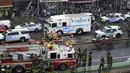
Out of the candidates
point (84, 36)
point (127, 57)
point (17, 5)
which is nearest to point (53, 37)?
point (84, 36)

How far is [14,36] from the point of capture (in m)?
36.0

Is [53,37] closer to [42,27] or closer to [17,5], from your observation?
[42,27]

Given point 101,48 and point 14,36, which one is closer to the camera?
point 101,48

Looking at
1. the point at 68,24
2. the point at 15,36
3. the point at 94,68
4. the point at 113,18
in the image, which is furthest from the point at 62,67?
the point at 113,18

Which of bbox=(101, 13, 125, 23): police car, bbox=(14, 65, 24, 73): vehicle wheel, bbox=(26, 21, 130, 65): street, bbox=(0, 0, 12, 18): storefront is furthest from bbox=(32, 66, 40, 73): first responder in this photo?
bbox=(0, 0, 12, 18): storefront

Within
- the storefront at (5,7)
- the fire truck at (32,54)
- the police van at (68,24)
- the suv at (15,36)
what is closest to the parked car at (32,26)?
the police van at (68,24)

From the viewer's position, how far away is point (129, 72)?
2698cm

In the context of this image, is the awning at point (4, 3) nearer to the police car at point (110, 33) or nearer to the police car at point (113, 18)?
the police car at point (113, 18)

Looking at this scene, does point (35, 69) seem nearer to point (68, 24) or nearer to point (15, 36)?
point (15, 36)

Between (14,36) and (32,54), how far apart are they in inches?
376

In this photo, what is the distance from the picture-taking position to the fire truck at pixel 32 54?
26.4 meters

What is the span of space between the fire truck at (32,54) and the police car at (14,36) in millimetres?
8874

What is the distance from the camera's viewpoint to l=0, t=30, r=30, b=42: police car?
3581 cm

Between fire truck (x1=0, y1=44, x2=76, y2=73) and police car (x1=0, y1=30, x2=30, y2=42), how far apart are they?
29.1 feet
